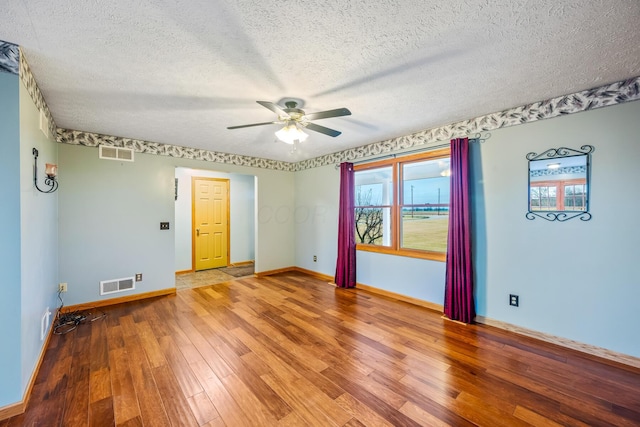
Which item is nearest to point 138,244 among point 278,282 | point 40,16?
point 278,282

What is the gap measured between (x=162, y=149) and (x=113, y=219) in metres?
1.28

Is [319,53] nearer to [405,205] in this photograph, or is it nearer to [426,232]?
[405,205]

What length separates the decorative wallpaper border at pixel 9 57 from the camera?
1.68 m

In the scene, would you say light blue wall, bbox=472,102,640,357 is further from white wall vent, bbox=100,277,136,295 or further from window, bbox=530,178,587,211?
white wall vent, bbox=100,277,136,295

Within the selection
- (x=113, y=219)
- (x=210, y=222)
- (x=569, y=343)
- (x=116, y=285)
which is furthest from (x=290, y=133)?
(x=210, y=222)

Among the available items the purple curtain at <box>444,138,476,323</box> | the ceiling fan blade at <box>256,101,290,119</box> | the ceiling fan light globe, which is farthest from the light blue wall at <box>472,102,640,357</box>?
the ceiling fan blade at <box>256,101,290,119</box>

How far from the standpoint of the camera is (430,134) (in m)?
3.49

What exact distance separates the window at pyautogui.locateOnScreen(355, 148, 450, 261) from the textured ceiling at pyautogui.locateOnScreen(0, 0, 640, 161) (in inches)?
39.8

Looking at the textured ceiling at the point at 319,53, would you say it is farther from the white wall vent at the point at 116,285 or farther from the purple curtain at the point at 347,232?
the white wall vent at the point at 116,285

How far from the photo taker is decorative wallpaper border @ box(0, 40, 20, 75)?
168 cm

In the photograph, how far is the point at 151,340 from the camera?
8.79 ft

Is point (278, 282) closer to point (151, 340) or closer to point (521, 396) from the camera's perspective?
point (151, 340)

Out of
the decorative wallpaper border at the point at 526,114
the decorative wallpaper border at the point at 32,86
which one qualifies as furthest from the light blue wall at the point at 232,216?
the decorative wallpaper border at the point at 526,114

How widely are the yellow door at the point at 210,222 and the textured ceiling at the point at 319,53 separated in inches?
121
